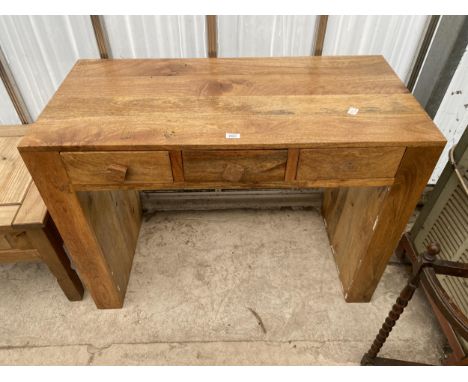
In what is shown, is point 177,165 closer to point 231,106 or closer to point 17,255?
point 231,106

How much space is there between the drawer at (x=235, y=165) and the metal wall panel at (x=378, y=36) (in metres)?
0.82

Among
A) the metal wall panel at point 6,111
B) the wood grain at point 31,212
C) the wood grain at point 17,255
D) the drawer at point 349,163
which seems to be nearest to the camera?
the drawer at point 349,163

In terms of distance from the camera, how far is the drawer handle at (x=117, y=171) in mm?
1033

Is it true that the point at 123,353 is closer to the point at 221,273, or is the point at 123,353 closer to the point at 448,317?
the point at 221,273

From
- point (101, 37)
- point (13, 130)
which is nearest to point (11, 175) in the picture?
point (13, 130)

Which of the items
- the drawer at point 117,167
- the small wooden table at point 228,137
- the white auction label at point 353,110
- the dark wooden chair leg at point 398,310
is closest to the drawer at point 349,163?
the small wooden table at point 228,137

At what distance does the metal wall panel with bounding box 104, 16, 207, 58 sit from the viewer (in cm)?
148

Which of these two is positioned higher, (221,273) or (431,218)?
(431,218)

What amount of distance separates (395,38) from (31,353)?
2072 mm

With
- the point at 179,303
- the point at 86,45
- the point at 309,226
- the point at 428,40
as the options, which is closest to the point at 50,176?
the point at 86,45

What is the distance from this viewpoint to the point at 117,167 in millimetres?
1034

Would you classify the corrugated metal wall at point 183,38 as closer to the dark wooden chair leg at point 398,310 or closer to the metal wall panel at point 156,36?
the metal wall panel at point 156,36

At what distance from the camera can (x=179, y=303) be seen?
1640 mm

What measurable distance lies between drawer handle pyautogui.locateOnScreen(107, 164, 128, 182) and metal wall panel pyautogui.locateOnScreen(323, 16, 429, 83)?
1.09m
